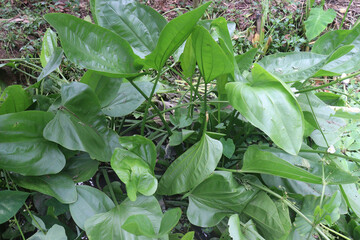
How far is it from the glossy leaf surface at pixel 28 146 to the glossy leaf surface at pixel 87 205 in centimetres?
10

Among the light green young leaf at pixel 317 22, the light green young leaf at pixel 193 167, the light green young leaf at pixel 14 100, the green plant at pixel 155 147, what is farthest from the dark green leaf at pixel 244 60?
the light green young leaf at pixel 317 22

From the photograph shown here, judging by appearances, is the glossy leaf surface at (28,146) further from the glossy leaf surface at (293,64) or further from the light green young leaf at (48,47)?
the glossy leaf surface at (293,64)

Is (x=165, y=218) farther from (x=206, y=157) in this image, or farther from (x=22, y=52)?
(x=22, y=52)

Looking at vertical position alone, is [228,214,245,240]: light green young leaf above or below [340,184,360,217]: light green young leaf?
above

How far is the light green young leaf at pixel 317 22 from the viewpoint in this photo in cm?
179

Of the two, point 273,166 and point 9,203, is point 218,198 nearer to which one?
point 273,166

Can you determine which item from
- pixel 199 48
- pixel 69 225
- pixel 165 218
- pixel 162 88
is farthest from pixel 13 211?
pixel 162 88

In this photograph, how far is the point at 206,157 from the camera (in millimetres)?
792

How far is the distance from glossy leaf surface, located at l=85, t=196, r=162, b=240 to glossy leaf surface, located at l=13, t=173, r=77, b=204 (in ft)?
0.33

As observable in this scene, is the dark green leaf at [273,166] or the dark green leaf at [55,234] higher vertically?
the dark green leaf at [273,166]

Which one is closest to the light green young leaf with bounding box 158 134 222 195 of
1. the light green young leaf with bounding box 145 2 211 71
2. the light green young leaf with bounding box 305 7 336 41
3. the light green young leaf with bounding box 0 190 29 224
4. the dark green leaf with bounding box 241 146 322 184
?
the dark green leaf with bounding box 241 146 322 184

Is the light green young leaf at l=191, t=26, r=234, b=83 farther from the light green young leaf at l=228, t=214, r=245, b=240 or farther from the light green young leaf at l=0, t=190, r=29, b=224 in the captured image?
the light green young leaf at l=0, t=190, r=29, b=224

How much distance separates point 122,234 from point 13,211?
0.29 m

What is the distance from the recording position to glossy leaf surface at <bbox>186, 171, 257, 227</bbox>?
2.85 feet
